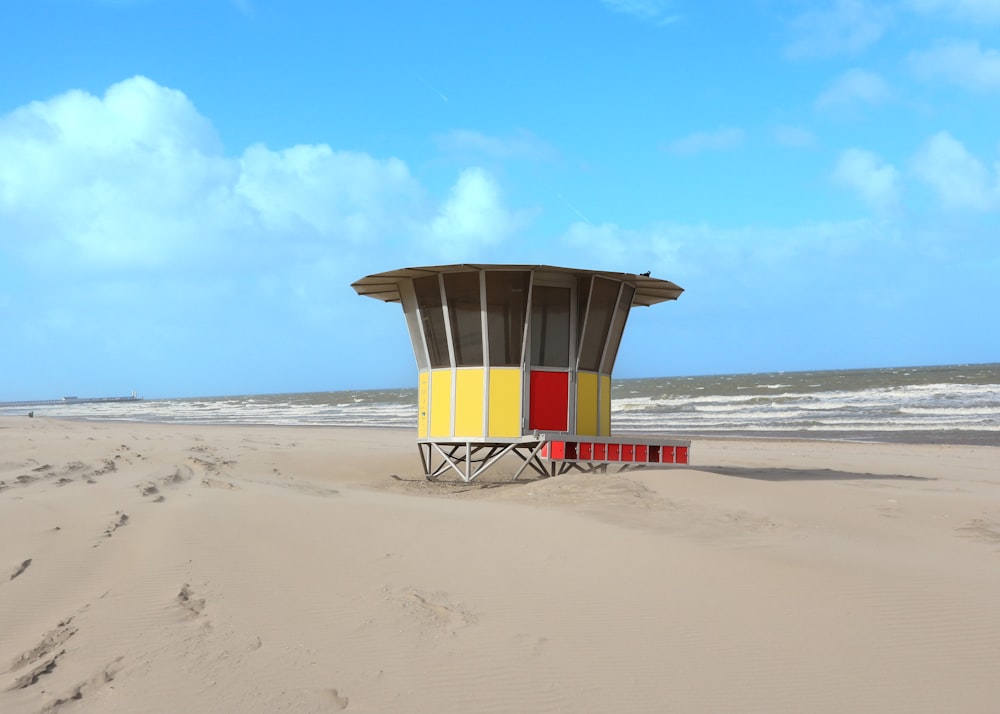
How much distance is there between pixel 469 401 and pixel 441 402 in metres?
0.60

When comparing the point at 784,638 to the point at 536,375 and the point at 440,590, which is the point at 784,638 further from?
the point at 536,375

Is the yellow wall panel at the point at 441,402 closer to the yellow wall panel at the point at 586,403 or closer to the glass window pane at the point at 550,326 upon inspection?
the glass window pane at the point at 550,326

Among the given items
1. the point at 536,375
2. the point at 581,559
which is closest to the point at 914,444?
the point at 536,375

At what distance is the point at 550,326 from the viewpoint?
42.3 ft

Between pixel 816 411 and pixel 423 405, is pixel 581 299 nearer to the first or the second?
pixel 423 405

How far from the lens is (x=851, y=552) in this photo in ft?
21.9

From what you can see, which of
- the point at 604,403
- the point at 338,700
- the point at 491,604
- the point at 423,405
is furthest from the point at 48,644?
the point at 604,403

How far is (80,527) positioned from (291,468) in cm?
927

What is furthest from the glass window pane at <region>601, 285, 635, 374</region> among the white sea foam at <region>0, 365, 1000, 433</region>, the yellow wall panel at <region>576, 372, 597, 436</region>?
the white sea foam at <region>0, 365, 1000, 433</region>

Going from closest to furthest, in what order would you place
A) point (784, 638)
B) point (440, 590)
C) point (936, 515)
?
point (784, 638) < point (440, 590) < point (936, 515)

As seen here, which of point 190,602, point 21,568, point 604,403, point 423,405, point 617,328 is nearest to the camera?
point 190,602

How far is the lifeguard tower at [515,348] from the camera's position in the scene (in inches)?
500

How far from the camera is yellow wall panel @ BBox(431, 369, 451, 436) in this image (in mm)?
13289

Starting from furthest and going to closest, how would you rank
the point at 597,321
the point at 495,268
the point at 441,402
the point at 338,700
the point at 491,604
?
the point at 441,402 → the point at 597,321 → the point at 495,268 → the point at 491,604 → the point at 338,700
